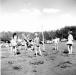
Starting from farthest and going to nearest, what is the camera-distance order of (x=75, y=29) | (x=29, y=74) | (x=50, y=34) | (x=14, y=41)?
(x=50, y=34) → (x=75, y=29) → (x=14, y=41) → (x=29, y=74)

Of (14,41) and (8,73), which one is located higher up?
(14,41)

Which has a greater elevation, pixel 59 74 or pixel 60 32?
pixel 60 32

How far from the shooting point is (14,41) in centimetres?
1524

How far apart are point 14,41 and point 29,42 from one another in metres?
4.01

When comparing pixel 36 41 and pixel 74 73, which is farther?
pixel 36 41

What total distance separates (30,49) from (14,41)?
584 centimetres

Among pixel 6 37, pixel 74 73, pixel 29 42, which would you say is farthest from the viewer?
pixel 6 37

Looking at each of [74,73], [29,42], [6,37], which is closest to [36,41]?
[29,42]

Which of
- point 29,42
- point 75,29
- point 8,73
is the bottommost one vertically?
point 8,73

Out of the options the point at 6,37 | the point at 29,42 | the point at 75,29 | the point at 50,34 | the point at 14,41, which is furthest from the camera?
the point at 6,37

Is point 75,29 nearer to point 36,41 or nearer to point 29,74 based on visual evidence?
point 36,41

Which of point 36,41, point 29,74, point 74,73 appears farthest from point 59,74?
point 36,41

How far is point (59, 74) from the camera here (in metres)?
7.47

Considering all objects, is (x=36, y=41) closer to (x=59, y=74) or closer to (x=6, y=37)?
(x=59, y=74)
